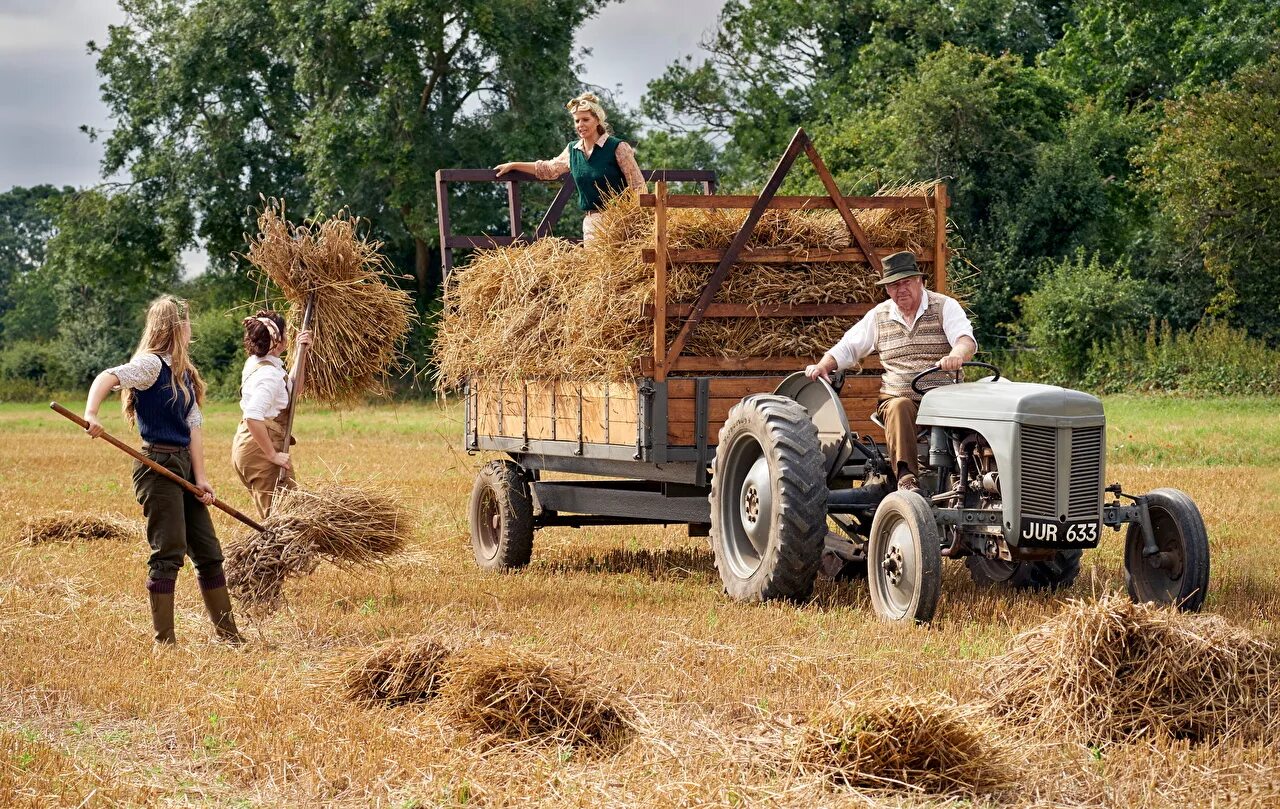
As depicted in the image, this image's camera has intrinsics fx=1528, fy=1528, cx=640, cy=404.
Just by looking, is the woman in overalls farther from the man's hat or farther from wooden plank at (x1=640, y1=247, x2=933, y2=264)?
the man's hat

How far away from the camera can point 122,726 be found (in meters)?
5.85

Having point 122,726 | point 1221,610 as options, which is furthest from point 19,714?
point 1221,610

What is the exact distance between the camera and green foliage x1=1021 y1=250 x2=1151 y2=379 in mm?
29969

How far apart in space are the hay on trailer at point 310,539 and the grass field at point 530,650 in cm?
21

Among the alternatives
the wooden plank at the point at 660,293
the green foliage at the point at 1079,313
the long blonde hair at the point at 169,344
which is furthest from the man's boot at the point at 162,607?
the green foliage at the point at 1079,313

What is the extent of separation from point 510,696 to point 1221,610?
4183 mm

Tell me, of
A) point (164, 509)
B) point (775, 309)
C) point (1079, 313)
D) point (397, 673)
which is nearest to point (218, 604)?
point (164, 509)

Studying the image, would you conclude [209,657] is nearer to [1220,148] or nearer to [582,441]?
[582,441]

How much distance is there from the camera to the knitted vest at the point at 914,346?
820 centimetres

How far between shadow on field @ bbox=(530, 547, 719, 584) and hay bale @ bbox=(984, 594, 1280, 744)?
13.1 ft

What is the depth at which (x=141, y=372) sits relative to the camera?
7.41 m

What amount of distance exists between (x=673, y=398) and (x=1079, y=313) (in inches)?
900

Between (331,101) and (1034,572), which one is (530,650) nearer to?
(1034,572)

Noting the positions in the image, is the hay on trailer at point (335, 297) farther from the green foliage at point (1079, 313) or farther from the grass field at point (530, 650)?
the green foliage at point (1079, 313)
